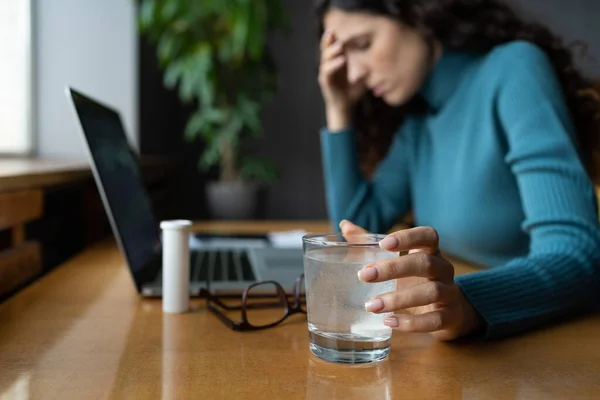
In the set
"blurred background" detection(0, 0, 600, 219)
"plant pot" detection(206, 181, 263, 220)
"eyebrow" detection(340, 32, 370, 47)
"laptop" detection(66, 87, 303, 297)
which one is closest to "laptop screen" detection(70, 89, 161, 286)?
"laptop" detection(66, 87, 303, 297)

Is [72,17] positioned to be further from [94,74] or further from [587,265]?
[587,265]

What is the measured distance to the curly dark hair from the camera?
1235mm

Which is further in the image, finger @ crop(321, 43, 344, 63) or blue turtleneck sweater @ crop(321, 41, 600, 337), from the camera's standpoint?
finger @ crop(321, 43, 344, 63)

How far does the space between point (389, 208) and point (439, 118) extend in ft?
1.08

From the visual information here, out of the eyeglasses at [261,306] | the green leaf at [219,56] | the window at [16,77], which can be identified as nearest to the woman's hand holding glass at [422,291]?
the eyeglasses at [261,306]

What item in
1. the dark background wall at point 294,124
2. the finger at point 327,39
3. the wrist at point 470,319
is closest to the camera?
the wrist at point 470,319

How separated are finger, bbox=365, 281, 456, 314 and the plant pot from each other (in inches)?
102

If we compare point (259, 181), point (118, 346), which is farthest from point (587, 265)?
point (259, 181)

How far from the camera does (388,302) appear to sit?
0.52 meters

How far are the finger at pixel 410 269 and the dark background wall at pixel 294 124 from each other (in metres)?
2.93

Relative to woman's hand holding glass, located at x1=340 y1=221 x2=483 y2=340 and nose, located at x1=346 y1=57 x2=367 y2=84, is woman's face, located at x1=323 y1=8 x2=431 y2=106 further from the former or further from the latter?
woman's hand holding glass, located at x1=340 y1=221 x2=483 y2=340

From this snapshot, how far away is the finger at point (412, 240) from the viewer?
20.0 inches

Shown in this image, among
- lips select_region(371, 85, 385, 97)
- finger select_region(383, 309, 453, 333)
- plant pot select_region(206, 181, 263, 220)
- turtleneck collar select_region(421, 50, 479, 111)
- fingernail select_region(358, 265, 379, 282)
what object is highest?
turtleneck collar select_region(421, 50, 479, 111)

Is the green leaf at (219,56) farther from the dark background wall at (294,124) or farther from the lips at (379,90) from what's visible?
the lips at (379,90)
